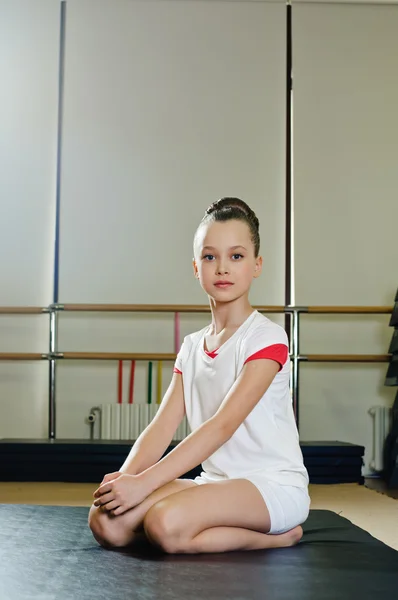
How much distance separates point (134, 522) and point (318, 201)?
3.13m

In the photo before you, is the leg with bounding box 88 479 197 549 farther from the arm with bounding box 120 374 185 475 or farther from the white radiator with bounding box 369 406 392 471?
the white radiator with bounding box 369 406 392 471

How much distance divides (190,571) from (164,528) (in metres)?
0.13

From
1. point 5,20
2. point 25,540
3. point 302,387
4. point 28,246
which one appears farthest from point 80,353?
point 25,540

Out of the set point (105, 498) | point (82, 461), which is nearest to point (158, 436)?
point (105, 498)

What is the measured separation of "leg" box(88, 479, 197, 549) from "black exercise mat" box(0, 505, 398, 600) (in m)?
0.04

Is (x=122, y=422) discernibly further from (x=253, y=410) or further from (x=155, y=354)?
(x=253, y=410)

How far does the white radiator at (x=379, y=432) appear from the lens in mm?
4395

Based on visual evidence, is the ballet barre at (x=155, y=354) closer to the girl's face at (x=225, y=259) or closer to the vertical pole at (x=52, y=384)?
the vertical pole at (x=52, y=384)

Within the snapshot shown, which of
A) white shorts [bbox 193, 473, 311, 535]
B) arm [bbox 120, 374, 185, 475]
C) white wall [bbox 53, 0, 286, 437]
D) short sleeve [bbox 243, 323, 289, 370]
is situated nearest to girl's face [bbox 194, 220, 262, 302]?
short sleeve [bbox 243, 323, 289, 370]

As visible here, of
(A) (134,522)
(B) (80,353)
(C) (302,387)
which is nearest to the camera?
(A) (134,522)

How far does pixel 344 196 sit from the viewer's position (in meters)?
4.55

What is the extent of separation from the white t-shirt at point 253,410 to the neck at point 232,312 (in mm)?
20

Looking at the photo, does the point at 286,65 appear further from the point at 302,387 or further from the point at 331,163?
the point at 302,387

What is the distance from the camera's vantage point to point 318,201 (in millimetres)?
4531
